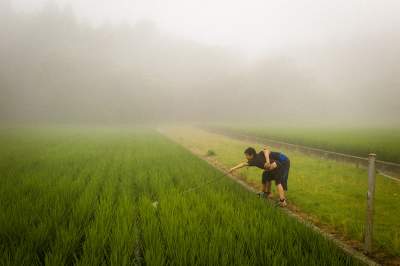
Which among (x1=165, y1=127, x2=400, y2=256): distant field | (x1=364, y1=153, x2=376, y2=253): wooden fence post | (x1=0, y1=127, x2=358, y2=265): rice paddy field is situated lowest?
(x1=165, y1=127, x2=400, y2=256): distant field

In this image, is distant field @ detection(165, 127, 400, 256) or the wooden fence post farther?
distant field @ detection(165, 127, 400, 256)

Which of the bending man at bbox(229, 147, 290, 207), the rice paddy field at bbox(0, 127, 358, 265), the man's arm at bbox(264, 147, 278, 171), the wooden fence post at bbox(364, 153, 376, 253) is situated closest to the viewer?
the rice paddy field at bbox(0, 127, 358, 265)

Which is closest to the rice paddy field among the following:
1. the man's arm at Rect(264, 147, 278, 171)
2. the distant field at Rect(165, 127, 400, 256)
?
the man's arm at Rect(264, 147, 278, 171)

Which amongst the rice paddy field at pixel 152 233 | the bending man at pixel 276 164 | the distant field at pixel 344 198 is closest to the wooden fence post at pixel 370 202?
the distant field at pixel 344 198

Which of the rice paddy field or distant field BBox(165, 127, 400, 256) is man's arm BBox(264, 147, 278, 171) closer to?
the rice paddy field

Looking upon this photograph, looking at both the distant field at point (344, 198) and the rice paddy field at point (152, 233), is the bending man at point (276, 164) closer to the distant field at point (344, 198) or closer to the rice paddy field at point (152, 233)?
the distant field at point (344, 198)

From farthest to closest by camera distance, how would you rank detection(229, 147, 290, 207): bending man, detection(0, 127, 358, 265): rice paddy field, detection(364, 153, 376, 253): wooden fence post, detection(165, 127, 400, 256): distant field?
detection(229, 147, 290, 207): bending man → detection(165, 127, 400, 256): distant field → detection(364, 153, 376, 253): wooden fence post → detection(0, 127, 358, 265): rice paddy field

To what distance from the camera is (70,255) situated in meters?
3.16

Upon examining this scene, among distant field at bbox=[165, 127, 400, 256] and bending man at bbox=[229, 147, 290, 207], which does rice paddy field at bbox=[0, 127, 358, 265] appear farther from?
distant field at bbox=[165, 127, 400, 256]

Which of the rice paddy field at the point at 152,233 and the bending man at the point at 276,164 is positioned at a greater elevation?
the bending man at the point at 276,164

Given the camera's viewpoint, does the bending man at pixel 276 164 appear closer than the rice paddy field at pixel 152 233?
No

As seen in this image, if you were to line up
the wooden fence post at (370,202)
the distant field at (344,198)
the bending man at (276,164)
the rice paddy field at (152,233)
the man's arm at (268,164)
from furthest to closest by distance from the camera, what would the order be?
the bending man at (276,164)
the man's arm at (268,164)
the distant field at (344,198)
the wooden fence post at (370,202)
the rice paddy field at (152,233)

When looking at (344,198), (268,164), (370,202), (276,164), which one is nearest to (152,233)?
(370,202)

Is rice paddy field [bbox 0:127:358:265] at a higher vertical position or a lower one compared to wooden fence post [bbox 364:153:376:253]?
lower
